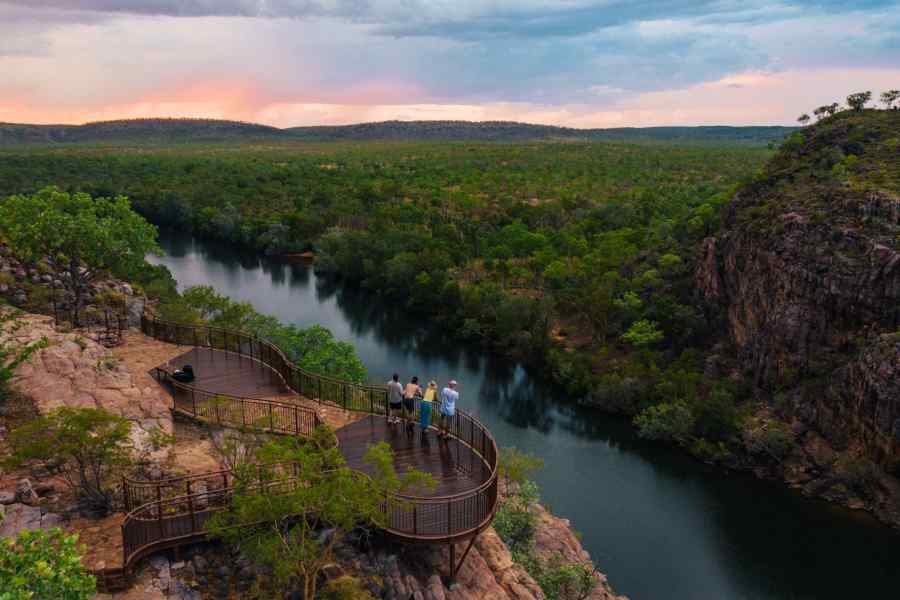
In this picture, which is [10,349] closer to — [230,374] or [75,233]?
[230,374]

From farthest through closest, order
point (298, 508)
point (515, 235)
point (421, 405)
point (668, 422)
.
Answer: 1. point (515, 235)
2. point (668, 422)
3. point (421, 405)
4. point (298, 508)

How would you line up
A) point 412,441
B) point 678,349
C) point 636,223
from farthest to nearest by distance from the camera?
1. point 636,223
2. point 678,349
3. point 412,441

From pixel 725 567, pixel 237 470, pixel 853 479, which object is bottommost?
pixel 725 567

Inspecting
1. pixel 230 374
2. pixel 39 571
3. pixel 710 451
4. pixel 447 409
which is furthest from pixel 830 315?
pixel 39 571

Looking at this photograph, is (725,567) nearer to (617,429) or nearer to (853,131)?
(617,429)

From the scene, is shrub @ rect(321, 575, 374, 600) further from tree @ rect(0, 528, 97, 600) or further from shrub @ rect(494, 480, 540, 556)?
shrub @ rect(494, 480, 540, 556)

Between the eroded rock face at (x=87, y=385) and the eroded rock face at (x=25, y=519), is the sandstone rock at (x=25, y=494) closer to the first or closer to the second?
the eroded rock face at (x=25, y=519)

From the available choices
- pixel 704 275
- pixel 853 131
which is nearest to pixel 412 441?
pixel 704 275
